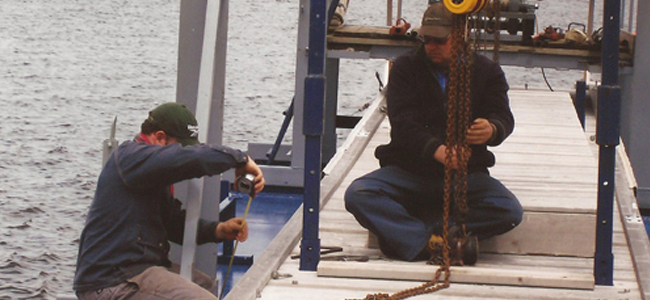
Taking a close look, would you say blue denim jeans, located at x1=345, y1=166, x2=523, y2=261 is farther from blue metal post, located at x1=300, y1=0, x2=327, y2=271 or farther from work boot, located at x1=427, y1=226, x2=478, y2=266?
blue metal post, located at x1=300, y1=0, x2=327, y2=271

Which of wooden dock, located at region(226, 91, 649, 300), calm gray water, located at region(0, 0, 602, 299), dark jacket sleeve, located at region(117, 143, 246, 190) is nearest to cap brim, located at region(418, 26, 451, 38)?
wooden dock, located at region(226, 91, 649, 300)

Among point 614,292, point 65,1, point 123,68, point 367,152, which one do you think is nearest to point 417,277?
point 614,292

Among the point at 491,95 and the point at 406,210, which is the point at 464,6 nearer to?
the point at 491,95

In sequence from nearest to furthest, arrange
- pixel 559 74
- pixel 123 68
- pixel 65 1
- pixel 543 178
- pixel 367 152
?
pixel 543 178 → pixel 367 152 → pixel 123 68 → pixel 559 74 → pixel 65 1

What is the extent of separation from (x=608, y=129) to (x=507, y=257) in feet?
3.37

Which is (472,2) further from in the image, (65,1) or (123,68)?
(65,1)

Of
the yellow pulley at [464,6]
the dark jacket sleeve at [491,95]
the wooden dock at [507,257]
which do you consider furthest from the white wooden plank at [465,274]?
the yellow pulley at [464,6]

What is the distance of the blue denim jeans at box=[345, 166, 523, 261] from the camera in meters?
5.36

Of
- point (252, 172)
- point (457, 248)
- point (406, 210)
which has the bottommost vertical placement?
point (457, 248)

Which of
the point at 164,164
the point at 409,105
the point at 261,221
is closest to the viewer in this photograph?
the point at 164,164

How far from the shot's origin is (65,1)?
57969mm

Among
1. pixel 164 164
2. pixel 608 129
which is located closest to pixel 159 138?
pixel 164 164

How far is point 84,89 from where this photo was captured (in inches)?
1156

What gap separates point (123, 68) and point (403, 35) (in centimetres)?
2475
